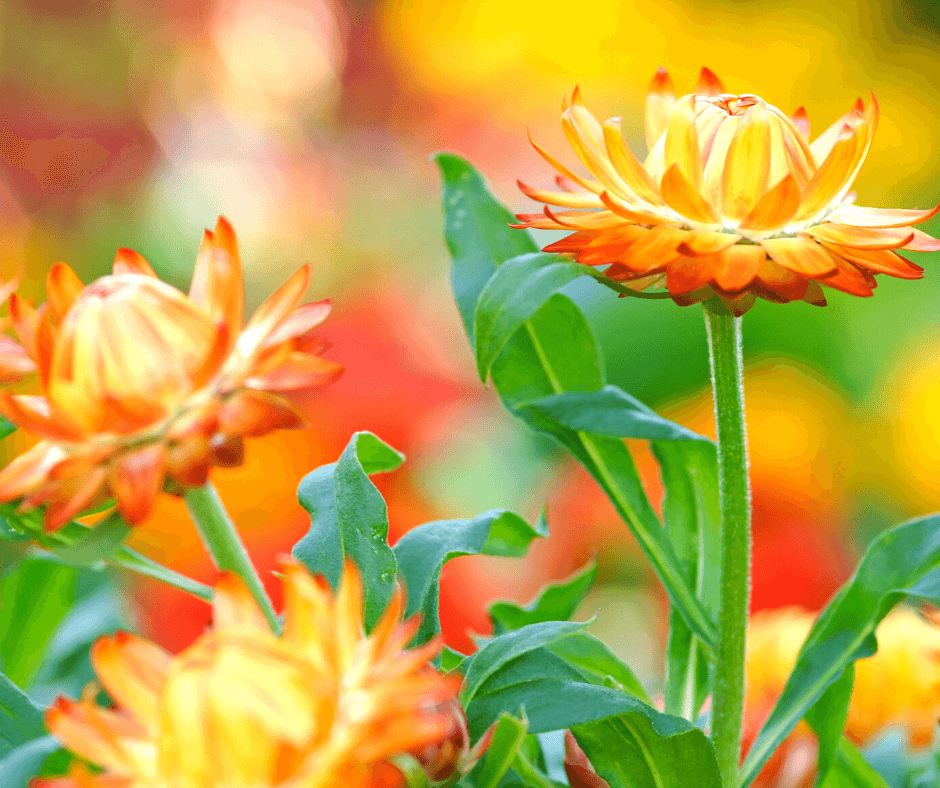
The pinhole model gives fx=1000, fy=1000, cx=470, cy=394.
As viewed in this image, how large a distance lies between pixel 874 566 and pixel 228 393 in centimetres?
26

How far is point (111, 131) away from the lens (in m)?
1.91

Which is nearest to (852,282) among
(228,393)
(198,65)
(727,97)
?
(727,97)

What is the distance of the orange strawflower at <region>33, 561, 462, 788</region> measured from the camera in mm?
192

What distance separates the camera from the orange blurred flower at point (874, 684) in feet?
1.82

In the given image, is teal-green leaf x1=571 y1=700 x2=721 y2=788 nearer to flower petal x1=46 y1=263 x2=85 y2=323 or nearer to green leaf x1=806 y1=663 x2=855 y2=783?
green leaf x1=806 y1=663 x2=855 y2=783

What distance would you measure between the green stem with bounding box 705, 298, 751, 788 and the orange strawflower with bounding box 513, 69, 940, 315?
0.11 ft

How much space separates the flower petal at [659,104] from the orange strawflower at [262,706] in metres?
0.23

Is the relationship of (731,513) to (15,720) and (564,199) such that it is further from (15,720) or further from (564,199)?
(15,720)

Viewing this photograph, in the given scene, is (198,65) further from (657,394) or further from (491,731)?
(491,731)

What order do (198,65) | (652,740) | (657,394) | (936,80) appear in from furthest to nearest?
1. (198,65)
2. (936,80)
3. (657,394)
4. (652,740)

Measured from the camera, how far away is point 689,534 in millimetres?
448

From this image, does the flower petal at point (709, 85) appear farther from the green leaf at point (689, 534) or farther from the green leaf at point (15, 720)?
the green leaf at point (15, 720)

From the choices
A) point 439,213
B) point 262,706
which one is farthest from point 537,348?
point 439,213

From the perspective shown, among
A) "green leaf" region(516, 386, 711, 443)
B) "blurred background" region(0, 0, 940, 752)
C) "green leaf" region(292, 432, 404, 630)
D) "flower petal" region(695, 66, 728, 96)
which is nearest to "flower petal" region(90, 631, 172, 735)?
"green leaf" region(292, 432, 404, 630)
